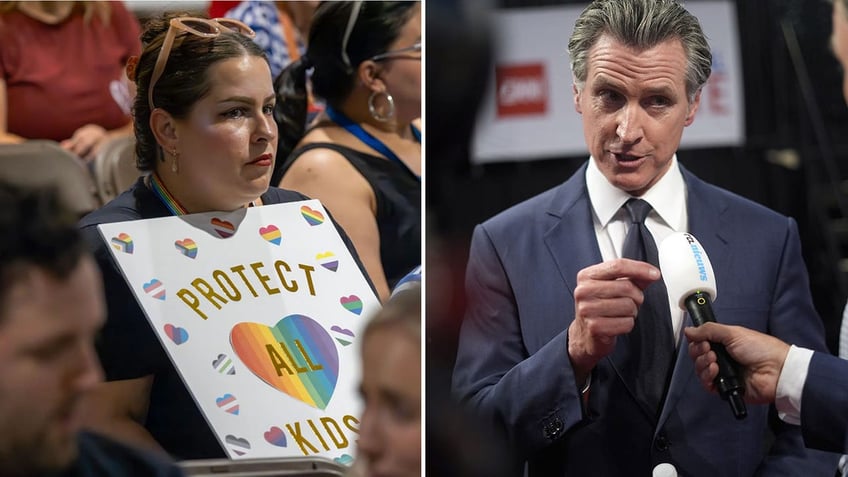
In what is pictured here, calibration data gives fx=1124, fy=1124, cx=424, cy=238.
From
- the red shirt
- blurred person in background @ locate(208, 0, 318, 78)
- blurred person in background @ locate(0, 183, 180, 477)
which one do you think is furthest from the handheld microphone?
the red shirt

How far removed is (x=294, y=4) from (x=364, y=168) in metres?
0.53

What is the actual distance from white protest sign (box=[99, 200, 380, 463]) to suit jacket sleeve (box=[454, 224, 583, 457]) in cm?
30

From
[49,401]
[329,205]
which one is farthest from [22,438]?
[329,205]

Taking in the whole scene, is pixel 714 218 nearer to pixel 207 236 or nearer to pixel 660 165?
pixel 660 165

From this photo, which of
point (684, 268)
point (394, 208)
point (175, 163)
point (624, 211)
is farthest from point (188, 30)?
point (684, 268)

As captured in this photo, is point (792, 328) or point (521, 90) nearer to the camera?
point (792, 328)

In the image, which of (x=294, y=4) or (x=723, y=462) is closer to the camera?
(x=723, y=462)

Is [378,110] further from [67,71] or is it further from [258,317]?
[67,71]

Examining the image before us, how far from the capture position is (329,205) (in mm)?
3305

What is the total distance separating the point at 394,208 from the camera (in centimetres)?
331

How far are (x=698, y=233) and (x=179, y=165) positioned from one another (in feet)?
4.91

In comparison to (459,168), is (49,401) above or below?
below

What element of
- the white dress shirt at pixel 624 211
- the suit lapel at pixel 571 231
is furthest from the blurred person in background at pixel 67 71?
the white dress shirt at pixel 624 211

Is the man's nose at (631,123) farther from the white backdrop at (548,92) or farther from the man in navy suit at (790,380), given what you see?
the man in navy suit at (790,380)
